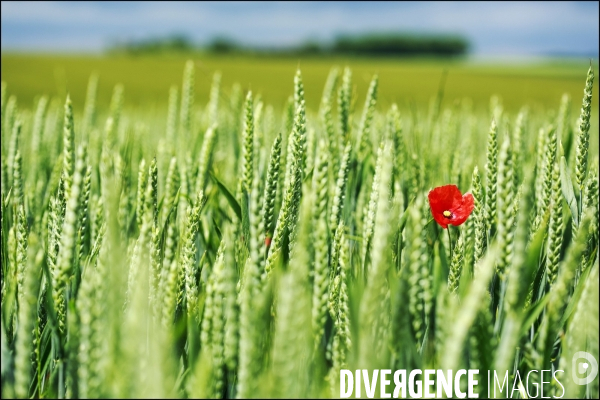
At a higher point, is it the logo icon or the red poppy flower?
the red poppy flower

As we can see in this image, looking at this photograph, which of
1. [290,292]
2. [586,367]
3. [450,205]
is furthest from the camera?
[450,205]

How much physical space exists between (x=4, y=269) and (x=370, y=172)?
0.62m

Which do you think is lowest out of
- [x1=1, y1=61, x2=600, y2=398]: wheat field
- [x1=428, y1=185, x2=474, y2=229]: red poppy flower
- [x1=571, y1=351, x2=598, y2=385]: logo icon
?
[x1=571, y1=351, x2=598, y2=385]: logo icon

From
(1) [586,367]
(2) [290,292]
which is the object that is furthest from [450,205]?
(2) [290,292]

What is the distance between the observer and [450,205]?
0.73 metres

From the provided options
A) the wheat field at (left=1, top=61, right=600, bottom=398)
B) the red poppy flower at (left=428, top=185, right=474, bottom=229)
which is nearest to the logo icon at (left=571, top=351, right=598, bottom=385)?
the wheat field at (left=1, top=61, right=600, bottom=398)

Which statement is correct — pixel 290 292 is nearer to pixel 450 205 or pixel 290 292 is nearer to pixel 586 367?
pixel 586 367

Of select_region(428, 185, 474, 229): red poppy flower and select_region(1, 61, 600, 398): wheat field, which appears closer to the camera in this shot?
select_region(1, 61, 600, 398): wheat field

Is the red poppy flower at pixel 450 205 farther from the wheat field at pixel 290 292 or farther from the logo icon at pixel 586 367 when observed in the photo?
the logo icon at pixel 586 367

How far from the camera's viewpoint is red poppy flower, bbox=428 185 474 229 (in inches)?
27.2

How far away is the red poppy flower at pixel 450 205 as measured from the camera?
690 mm

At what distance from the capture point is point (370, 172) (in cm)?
105

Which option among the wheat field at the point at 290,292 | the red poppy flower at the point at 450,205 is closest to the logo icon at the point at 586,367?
the wheat field at the point at 290,292

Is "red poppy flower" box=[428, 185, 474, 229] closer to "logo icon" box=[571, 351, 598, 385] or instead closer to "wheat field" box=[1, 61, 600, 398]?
"wheat field" box=[1, 61, 600, 398]
